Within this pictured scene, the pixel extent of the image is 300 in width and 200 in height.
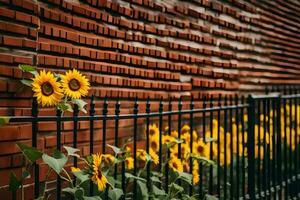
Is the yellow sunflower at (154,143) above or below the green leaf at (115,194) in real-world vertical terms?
above

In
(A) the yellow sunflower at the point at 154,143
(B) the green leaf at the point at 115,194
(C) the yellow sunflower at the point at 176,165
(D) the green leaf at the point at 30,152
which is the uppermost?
(D) the green leaf at the point at 30,152

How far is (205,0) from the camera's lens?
5617 millimetres

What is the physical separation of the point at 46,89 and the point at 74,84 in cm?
20

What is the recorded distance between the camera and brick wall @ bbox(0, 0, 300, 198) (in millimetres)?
3072

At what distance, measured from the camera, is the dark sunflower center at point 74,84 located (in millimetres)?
2797

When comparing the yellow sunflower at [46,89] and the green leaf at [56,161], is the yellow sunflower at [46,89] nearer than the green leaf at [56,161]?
No

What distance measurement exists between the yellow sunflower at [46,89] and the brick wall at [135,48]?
0.43 meters

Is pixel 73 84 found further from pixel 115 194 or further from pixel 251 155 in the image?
pixel 251 155

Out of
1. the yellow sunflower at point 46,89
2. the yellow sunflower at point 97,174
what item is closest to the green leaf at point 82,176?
the yellow sunflower at point 97,174

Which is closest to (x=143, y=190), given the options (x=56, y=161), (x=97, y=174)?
(x=97, y=174)

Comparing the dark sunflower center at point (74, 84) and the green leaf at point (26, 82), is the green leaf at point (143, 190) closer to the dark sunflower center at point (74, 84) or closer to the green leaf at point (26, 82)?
the dark sunflower center at point (74, 84)

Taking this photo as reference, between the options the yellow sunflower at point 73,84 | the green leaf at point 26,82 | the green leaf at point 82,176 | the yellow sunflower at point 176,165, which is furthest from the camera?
the yellow sunflower at point 176,165

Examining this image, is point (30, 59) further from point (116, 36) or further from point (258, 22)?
point (258, 22)

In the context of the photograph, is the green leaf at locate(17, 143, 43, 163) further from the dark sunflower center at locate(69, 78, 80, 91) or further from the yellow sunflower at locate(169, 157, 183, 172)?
the yellow sunflower at locate(169, 157, 183, 172)
